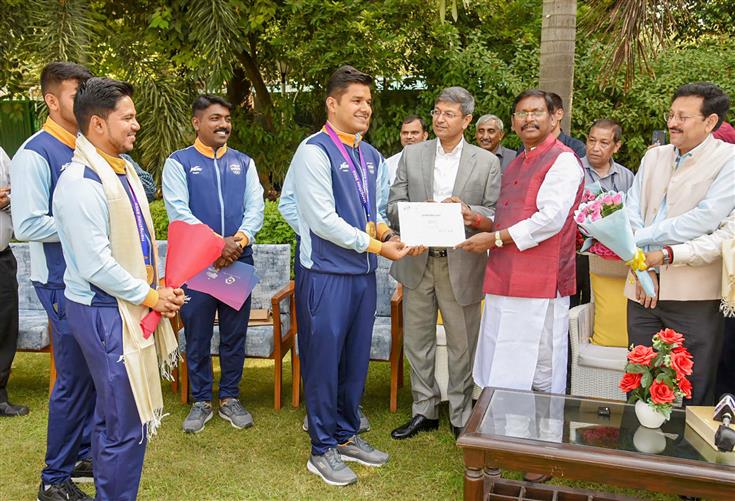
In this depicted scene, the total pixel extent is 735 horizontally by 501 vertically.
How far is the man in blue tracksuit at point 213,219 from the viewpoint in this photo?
444 centimetres

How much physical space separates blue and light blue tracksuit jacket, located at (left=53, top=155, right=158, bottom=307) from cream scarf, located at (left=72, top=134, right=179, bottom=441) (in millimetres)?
38

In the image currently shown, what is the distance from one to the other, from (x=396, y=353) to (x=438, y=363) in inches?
15.2

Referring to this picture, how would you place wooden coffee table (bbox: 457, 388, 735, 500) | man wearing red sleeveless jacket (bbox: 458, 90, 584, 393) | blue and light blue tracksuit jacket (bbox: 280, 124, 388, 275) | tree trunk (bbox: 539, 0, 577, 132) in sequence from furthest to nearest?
tree trunk (bbox: 539, 0, 577, 132) < man wearing red sleeveless jacket (bbox: 458, 90, 584, 393) < blue and light blue tracksuit jacket (bbox: 280, 124, 388, 275) < wooden coffee table (bbox: 457, 388, 735, 500)

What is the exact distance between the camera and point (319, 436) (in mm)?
3807

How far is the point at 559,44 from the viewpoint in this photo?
5582 millimetres

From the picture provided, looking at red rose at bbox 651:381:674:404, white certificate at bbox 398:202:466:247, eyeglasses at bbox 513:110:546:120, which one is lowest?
red rose at bbox 651:381:674:404

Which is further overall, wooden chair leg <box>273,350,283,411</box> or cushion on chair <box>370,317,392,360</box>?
wooden chair leg <box>273,350,283,411</box>

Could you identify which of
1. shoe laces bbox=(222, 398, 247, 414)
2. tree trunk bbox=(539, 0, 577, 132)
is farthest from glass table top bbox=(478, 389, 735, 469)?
tree trunk bbox=(539, 0, 577, 132)

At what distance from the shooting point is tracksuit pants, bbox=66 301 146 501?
9.14ft

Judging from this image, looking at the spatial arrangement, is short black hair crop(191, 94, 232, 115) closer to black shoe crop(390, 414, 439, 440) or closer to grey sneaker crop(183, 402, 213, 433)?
grey sneaker crop(183, 402, 213, 433)

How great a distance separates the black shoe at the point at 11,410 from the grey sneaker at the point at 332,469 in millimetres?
2270

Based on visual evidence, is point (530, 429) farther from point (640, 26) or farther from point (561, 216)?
point (640, 26)

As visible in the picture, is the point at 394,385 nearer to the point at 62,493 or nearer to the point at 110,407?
the point at 62,493

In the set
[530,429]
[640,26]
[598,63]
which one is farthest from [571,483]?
[598,63]
